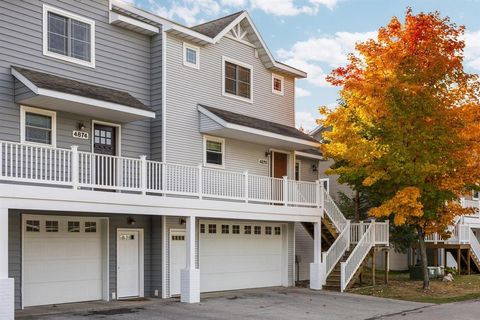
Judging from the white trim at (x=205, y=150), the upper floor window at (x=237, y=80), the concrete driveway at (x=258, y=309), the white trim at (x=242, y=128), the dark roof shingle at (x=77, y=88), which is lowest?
the concrete driveway at (x=258, y=309)

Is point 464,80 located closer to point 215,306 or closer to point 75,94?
point 215,306

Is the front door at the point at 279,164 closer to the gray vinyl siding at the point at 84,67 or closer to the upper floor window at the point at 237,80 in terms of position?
the upper floor window at the point at 237,80

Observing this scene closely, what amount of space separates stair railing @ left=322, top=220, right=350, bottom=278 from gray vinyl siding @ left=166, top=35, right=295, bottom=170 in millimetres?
3850

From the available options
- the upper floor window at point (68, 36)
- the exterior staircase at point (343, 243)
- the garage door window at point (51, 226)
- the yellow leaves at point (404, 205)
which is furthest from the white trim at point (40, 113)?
the yellow leaves at point (404, 205)

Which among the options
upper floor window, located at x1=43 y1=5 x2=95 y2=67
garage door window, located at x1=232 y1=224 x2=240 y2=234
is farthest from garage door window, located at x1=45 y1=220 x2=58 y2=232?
garage door window, located at x1=232 y1=224 x2=240 y2=234

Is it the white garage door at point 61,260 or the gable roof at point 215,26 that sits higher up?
the gable roof at point 215,26

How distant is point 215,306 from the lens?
18.0 m

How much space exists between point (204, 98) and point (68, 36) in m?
5.59

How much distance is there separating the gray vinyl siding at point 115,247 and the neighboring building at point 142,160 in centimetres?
5

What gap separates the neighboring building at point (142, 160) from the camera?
16109mm

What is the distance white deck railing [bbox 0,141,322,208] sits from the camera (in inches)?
585

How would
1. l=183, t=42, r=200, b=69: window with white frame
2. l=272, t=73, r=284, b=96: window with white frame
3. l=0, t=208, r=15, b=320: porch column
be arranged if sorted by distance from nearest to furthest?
A: 1. l=0, t=208, r=15, b=320: porch column
2. l=183, t=42, r=200, b=69: window with white frame
3. l=272, t=73, r=284, b=96: window with white frame

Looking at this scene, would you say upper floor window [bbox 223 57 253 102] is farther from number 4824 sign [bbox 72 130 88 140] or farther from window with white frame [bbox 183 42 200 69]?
number 4824 sign [bbox 72 130 88 140]

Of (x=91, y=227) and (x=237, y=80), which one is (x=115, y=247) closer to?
(x=91, y=227)
